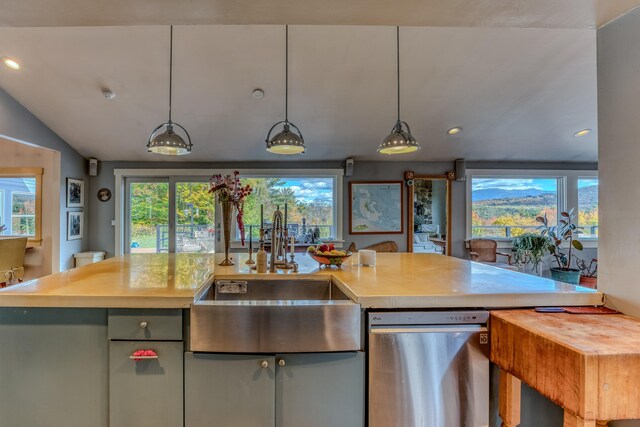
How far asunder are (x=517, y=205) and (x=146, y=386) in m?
5.96

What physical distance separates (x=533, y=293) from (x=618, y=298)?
0.33m

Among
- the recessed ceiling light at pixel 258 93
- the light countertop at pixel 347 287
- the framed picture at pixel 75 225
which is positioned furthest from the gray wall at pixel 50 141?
the light countertop at pixel 347 287

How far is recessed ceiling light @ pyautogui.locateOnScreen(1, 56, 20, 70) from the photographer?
3049 millimetres

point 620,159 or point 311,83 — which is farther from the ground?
point 311,83

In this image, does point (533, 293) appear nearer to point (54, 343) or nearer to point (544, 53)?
point (54, 343)

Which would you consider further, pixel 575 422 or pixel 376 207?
pixel 376 207

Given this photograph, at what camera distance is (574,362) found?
3.27ft

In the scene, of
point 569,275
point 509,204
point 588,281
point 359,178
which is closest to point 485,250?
point 509,204

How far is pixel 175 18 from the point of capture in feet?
4.58

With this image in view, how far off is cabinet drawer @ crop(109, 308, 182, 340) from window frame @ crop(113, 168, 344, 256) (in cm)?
369

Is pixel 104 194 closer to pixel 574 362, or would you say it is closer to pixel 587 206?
pixel 574 362

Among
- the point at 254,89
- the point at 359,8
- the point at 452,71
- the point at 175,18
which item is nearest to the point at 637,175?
the point at 359,8

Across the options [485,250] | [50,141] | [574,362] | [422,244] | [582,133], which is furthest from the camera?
[422,244]

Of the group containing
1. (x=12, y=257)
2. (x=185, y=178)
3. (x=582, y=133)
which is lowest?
(x=12, y=257)
